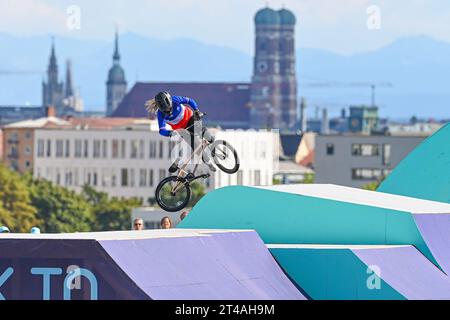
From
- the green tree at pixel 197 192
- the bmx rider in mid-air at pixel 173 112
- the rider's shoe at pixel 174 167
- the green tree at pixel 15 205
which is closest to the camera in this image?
the bmx rider in mid-air at pixel 173 112

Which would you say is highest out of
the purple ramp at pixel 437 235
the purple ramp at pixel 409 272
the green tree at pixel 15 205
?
the purple ramp at pixel 437 235

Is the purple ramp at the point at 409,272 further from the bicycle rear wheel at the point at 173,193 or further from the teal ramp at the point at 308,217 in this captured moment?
the bicycle rear wheel at the point at 173,193

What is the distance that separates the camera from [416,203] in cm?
4869

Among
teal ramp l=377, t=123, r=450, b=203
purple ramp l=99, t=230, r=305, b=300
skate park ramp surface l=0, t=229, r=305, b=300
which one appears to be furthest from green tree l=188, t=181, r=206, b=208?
skate park ramp surface l=0, t=229, r=305, b=300

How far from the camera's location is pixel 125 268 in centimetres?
3616

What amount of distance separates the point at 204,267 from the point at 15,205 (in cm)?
12060

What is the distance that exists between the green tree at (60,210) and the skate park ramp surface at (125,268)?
110911 millimetres

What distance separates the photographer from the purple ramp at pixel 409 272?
4194cm

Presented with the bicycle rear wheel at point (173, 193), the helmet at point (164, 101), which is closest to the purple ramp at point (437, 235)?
the bicycle rear wheel at point (173, 193)

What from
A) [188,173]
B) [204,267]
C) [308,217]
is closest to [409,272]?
[308,217]

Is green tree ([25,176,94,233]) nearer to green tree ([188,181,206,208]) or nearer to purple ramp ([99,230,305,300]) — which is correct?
green tree ([188,181,206,208])

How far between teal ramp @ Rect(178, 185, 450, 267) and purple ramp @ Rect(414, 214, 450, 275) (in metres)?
0.16
